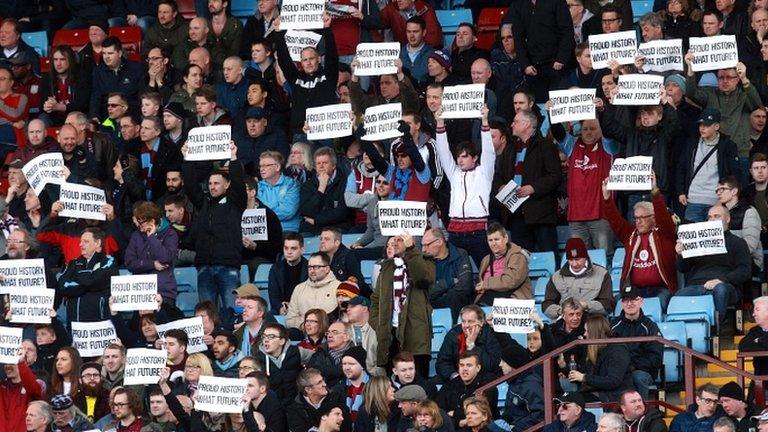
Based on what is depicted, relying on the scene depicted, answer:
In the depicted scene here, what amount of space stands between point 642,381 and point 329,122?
425 centimetres

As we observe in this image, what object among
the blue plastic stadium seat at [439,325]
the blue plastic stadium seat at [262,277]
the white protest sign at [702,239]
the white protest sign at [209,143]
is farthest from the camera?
the blue plastic stadium seat at [262,277]

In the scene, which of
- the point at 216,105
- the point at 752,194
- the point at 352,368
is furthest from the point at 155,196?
the point at 752,194

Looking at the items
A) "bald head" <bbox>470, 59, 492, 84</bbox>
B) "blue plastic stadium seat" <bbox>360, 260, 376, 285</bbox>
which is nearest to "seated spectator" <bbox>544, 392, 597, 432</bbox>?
"blue plastic stadium seat" <bbox>360, 260, 376, 285</bbox>

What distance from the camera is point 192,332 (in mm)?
19609

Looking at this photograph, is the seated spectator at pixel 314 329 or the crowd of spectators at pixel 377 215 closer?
the crowd of spectators at pixel 377 215

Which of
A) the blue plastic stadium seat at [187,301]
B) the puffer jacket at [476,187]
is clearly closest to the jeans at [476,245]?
the puffer jacket at [476,187]

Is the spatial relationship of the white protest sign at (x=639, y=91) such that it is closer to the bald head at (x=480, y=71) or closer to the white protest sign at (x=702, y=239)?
the white protest sign at (x=702, y=239)

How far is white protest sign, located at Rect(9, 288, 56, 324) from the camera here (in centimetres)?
1988

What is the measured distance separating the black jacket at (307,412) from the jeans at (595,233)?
10.1 feet

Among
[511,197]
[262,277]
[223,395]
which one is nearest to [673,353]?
[511,197]

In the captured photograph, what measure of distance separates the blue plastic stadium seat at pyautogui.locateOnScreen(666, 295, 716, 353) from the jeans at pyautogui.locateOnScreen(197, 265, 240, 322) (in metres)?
3.86

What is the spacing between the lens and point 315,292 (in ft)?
65.4

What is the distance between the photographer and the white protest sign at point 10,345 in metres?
19.0

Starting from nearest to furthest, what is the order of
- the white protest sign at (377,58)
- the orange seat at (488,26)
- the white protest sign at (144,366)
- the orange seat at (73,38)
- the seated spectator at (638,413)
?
the seated spectator at (638,413), the white protest sign at (144,366), the white protest sign at (377,58), the orange seat at (488,26), the orange seat at (73,38)
